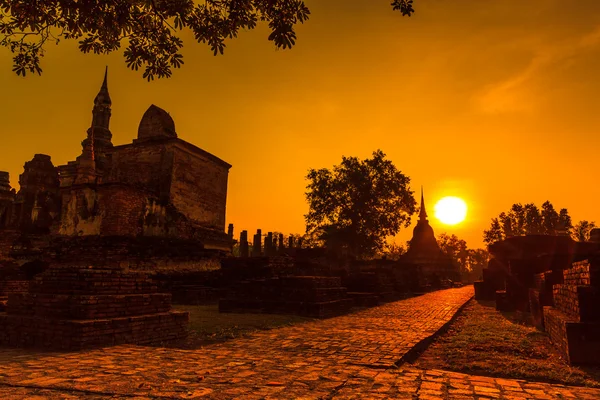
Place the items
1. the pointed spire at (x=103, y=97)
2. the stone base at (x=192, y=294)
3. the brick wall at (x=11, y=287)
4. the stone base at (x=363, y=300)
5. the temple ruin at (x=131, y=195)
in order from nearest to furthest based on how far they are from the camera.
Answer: the brick wall at (x=11, y=287), the stone base at (x=192, y=294), the stone base at (x=363, y=300), the temple ruin at (x=131, y=195), the pointed spire at (x=103, y=97)

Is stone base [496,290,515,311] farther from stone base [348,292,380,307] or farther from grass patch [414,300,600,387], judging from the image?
stone base [348,292,380,307]

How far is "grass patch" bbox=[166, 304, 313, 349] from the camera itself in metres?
6.32

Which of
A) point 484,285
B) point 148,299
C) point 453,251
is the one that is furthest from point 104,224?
point 453,251

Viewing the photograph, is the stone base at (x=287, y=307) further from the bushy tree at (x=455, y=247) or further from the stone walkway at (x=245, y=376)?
the bushy tree at (x=455, y=247)

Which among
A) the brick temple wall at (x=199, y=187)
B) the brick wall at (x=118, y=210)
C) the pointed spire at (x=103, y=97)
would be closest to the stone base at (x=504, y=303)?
the brick wall at (x=118, y=210)

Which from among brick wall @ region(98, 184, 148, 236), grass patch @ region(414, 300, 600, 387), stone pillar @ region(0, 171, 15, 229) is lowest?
grass patch @ region(414, 300, 600, 387)

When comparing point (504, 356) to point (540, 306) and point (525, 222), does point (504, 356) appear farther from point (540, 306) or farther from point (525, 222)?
point (525, 222)

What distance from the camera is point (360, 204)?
131ft

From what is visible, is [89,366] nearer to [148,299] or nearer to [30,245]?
[148,299]

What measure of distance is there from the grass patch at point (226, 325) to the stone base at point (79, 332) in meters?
0.49

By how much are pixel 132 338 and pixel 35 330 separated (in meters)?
1.16

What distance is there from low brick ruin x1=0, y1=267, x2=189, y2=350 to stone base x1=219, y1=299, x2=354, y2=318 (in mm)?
3944

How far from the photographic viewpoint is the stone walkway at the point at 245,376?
10.8 ft

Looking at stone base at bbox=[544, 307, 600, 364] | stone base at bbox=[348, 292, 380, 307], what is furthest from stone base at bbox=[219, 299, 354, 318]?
stone base at bbox=[544, 307, 600, 364]
